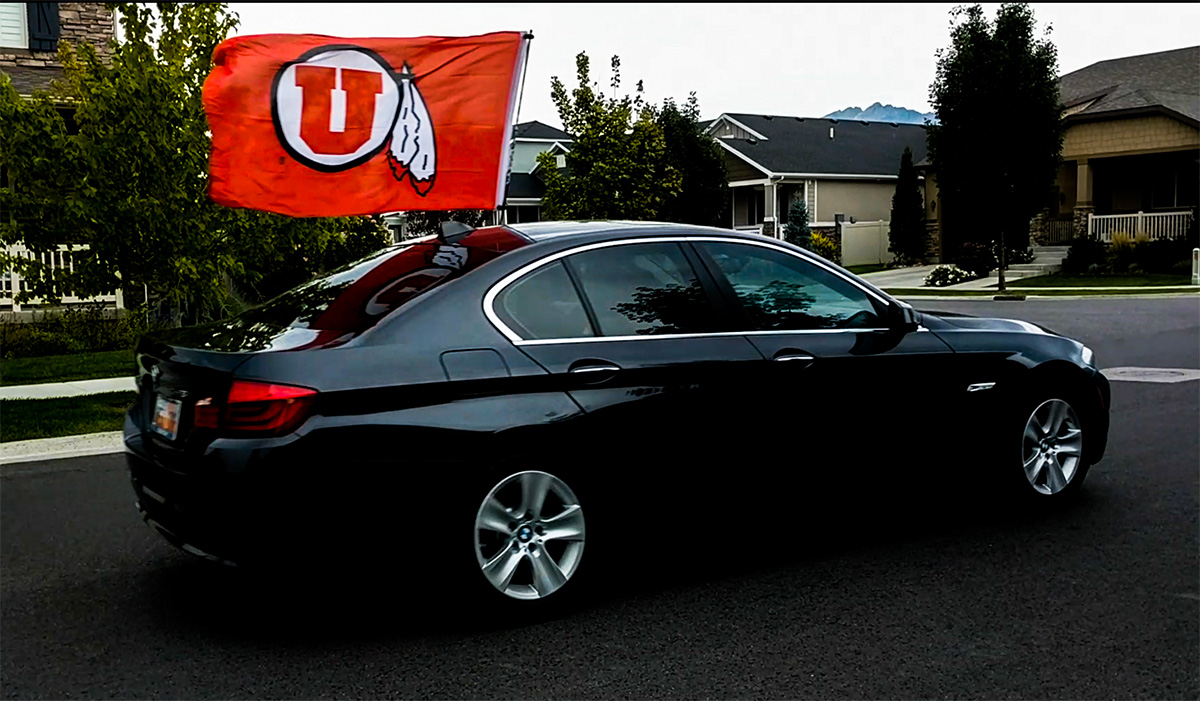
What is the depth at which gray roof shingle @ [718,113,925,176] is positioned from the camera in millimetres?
43062

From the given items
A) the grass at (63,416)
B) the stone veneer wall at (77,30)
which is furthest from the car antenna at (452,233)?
the stone veneer wall at (77,30)

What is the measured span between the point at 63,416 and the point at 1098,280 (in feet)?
90.5

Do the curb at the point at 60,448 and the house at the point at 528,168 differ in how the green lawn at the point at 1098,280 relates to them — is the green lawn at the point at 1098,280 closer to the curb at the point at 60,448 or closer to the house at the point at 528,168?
the house at the point at 528,168

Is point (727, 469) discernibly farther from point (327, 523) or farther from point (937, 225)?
point (937, 225)

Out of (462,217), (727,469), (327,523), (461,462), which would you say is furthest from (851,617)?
(462,217)

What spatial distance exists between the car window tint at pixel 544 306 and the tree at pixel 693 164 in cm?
3224

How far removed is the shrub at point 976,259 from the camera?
110ft

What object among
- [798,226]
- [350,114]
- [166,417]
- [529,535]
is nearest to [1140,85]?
[798,226]

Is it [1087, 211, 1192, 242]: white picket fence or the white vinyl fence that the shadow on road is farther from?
the white vinyl fence

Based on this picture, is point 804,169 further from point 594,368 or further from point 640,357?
→ point 594,368

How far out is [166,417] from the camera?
459 cm

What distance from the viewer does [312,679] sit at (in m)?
4.06

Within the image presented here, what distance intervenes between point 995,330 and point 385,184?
4.10 m

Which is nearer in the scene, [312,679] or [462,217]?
[312,679]
